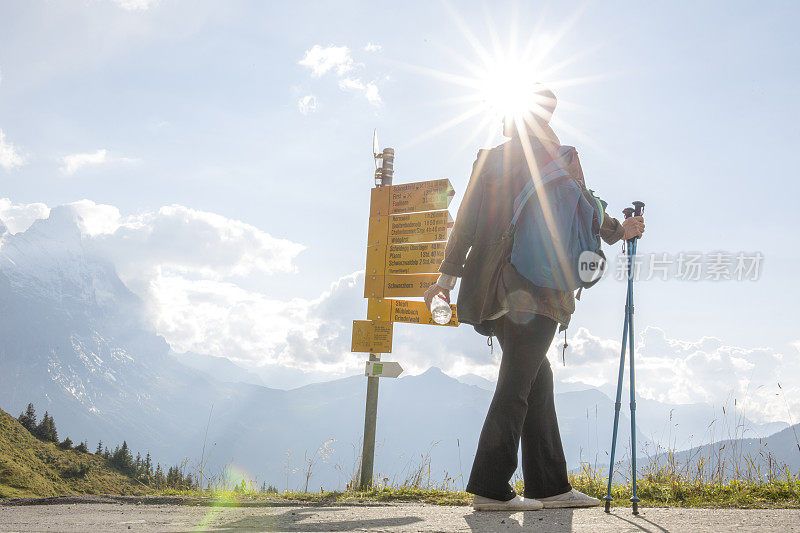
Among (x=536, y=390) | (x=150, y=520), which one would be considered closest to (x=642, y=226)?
(x=536, y=390)

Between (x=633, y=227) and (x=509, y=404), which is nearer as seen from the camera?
(x=509, y=404)

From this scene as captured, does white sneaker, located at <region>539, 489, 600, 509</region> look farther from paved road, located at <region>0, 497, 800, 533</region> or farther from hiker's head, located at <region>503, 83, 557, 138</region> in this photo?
hiker's head, located at <region>503, 83, 557, 138</region>

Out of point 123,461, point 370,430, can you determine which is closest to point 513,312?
point 370,430

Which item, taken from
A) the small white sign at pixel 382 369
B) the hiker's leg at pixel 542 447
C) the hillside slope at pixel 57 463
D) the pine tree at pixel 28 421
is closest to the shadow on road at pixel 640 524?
the hiker's leg at pixel 542 447

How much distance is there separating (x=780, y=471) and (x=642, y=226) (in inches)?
108

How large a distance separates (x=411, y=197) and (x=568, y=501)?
16.9 ft

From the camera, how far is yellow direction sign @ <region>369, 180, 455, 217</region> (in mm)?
7781

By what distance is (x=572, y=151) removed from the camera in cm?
352

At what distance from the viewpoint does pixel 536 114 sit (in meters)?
3.60

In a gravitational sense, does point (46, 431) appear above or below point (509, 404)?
below

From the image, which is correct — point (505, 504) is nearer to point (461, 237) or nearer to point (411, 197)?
point (461, 237)

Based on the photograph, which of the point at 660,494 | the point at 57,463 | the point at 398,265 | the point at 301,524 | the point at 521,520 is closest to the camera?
the point at 521,520

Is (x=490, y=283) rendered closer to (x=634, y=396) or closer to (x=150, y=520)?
(x=634, y=396)

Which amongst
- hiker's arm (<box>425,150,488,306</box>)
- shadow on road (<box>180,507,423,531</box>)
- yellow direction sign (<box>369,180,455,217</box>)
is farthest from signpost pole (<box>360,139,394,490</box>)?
hiker's arm (<box>425,150,488,306</box>)
